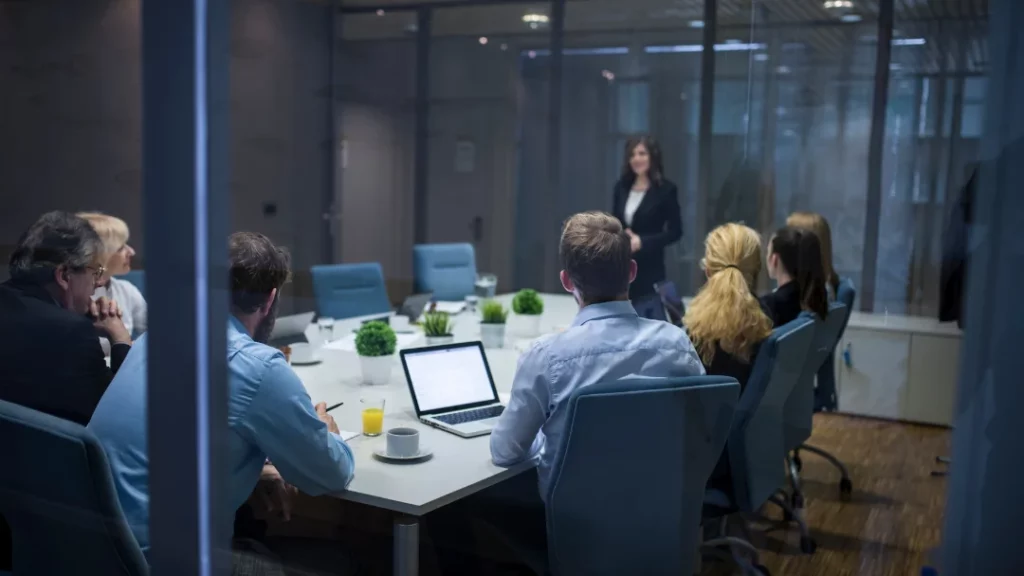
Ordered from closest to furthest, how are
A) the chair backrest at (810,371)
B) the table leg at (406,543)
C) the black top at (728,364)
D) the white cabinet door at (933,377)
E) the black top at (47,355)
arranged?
1. the white cabinet door at (933,377)
2. the table leg at (406,543)
3. the black top at (47,355)
4. the black top at (728,364)
5. the chair backrest at (810,371)

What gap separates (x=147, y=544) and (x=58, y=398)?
0.65 meters

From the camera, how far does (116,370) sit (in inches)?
79.8

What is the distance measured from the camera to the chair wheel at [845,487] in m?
3.16

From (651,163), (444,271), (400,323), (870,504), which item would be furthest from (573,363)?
(444,271)

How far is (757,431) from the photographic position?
2.78m

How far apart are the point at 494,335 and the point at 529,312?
0.37 m

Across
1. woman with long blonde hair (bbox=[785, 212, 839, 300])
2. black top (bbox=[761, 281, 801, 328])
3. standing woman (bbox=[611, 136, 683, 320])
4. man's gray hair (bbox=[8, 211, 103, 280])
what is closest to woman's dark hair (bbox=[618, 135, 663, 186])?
standing woman (bbox=[611, 136, 683, 320])

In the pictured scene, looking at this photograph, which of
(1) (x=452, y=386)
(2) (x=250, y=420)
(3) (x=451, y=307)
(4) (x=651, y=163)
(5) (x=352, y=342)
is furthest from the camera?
(4) (x=651, y=163)

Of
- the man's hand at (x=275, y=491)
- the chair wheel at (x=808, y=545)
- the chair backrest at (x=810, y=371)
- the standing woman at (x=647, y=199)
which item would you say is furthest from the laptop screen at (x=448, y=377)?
the standing woman at (x=647, y=199)

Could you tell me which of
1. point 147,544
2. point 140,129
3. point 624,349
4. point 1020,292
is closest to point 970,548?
point 1020,292

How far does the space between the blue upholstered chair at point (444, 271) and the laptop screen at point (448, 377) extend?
7.85ft

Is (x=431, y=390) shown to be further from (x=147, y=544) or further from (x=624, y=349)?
(x=147, y=544)

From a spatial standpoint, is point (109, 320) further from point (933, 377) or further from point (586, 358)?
point (933, 377)

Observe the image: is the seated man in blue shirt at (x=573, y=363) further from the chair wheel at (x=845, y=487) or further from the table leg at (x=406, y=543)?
the chair wheel at (x=845, y=487)
